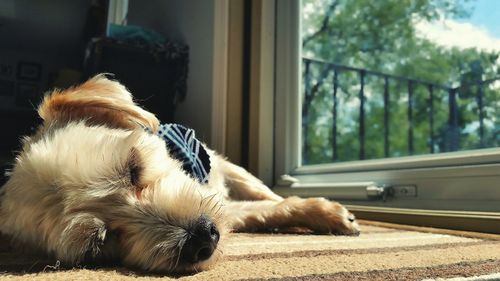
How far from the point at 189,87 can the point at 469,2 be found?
1.77 meters

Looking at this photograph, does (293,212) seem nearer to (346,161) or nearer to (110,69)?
(346,161)

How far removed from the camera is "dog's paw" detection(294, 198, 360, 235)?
1499mm

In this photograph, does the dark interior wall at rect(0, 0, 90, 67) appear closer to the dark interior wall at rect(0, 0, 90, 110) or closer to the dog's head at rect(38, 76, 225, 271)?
the dark interior wall at rect(0, 0, 90, 110)

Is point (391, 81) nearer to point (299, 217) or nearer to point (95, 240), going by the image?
point (299, 217)

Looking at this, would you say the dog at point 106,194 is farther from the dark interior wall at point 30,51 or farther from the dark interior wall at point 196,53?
the dark interior wall at point 30,51

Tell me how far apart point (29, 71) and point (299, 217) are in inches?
112

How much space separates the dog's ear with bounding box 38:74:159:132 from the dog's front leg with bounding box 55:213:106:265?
0.38 meters

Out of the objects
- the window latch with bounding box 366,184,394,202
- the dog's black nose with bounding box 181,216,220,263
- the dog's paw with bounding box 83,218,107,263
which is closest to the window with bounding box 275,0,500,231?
the window latch with bounding box 366,184,394,202

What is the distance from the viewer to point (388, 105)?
2.15m

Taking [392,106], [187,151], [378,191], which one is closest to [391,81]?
[392,106]

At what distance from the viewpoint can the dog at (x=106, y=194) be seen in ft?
3.22

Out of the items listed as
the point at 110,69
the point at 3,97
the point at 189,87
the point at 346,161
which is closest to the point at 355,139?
the point at 346,161

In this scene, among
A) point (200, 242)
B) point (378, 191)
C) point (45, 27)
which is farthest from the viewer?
point (45, 27)

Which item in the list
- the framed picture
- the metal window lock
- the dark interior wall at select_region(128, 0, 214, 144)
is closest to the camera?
the metal window lock
